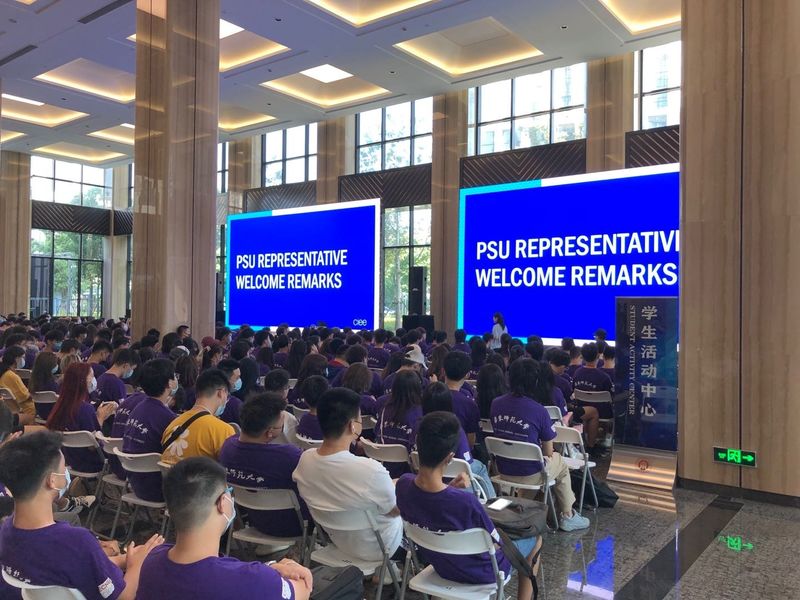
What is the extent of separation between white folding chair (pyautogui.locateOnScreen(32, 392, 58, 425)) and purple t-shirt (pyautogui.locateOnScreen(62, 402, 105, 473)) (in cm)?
118

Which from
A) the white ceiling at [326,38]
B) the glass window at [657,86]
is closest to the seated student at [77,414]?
the white ceiling at [326,38]

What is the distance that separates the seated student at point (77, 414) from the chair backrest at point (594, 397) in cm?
481

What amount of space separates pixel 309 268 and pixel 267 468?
1274cm

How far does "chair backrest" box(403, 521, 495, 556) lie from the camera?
2629 millimetres

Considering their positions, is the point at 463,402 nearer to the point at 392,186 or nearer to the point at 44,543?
the point at 44,543

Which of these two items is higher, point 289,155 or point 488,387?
point 289,155

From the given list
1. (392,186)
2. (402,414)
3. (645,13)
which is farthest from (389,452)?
(392,186)

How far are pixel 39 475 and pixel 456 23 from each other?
11.4 metres

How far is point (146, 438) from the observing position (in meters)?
3.97

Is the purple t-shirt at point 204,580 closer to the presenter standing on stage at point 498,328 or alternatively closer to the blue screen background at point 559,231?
the blue screen background at point 559,231

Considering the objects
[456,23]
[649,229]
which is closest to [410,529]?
[649,229]

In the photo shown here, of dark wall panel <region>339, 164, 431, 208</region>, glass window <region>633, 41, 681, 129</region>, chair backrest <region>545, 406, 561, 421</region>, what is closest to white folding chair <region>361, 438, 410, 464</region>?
chair backrest <region>545, 406, 561, 421</region>

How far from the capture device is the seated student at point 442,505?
2.65 meters

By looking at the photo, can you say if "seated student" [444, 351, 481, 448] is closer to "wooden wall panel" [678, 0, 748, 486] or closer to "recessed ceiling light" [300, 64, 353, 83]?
"wooden wall panel" [678, 0, 748, 486]
